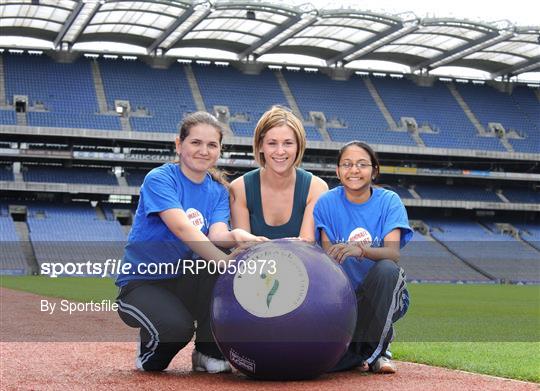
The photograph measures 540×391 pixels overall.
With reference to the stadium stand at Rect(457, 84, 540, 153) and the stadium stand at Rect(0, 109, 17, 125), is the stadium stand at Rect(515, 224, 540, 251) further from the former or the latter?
the stadium stand at Rect(0, 109, 17, 125)

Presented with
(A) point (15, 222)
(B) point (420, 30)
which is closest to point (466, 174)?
(B) point (420, 30)

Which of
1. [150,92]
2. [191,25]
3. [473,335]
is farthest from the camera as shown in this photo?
[150,92]

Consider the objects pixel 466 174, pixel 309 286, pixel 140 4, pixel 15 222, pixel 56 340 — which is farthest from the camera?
pixel 466 174

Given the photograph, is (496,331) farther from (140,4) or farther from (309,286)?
(140,4)

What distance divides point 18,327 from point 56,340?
2.01m

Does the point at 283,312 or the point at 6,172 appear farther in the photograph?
the point at 6,172

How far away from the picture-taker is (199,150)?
6.25 m

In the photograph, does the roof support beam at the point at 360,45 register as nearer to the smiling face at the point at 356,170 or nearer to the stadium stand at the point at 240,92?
the stadium stand at the point at 240,92

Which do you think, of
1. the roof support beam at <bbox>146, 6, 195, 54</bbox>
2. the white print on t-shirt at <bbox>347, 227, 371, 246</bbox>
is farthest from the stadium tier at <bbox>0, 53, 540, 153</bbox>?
the white print on t-shirt at <bbox>347, 227, 371, 246</bbox>

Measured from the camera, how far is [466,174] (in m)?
51.2

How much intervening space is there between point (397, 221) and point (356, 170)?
0.50m

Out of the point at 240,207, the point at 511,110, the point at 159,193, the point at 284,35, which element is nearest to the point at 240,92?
the point at 284,35

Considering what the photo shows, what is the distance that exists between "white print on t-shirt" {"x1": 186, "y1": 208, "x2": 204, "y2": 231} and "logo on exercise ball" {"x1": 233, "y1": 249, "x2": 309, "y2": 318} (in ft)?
2.62

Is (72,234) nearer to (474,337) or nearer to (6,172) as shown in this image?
(6,172)
